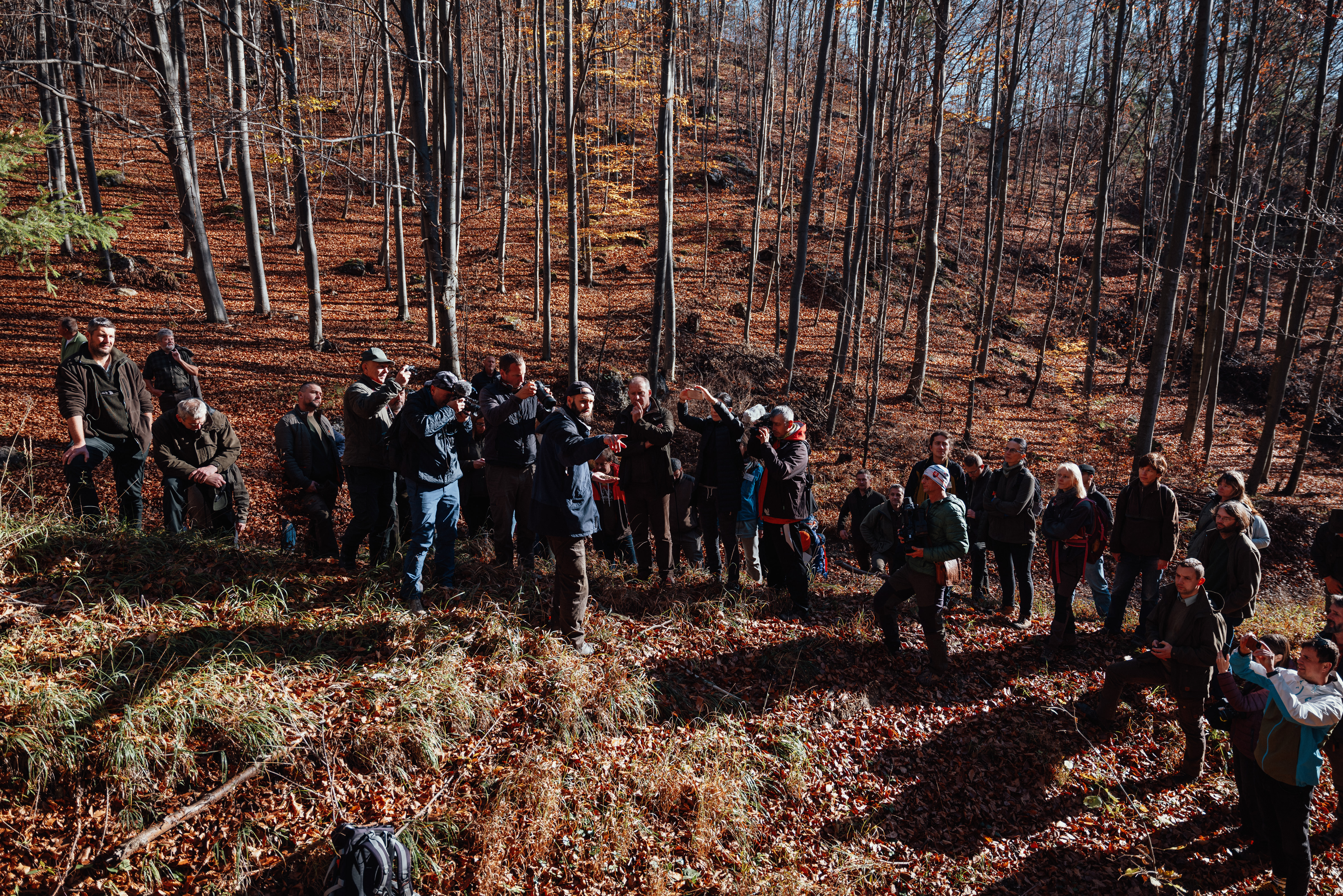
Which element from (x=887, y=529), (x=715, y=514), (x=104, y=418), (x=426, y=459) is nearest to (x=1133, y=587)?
(x=887, y=529)

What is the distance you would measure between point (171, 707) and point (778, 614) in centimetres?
530

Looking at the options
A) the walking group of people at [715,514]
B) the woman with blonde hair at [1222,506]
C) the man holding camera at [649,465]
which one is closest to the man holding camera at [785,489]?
the walking group of people at [715,514]

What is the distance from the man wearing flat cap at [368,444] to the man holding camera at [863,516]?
242 inches

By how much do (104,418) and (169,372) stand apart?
49.6 inches

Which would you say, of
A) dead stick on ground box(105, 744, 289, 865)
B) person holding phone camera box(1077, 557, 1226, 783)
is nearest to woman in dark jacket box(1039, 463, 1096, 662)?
person holding phone camera box(1077, 557, 1226, 783)

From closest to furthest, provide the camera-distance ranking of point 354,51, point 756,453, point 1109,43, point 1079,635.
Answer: point 756,453 → point 1079,635 → point 1109,43 → point 354,51

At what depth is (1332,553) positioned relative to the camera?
6898 millimetres

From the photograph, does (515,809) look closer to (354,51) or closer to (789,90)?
(354,51)

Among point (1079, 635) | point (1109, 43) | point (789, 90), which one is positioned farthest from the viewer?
point (789, 90)

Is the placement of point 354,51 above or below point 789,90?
below

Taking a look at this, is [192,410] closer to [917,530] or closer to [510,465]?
[510,465]

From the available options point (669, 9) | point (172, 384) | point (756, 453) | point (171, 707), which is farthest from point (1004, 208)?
point (171, 707)

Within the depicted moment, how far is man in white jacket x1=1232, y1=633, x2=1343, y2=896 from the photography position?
14.2ft

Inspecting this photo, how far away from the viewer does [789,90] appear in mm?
43344
